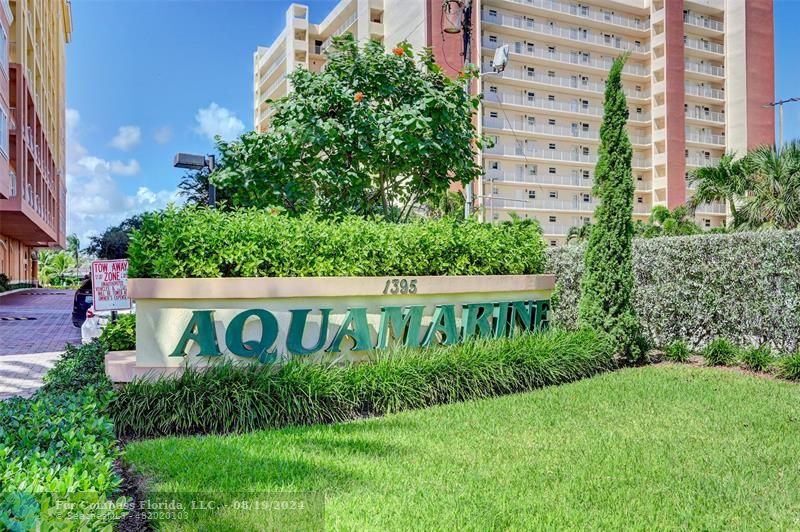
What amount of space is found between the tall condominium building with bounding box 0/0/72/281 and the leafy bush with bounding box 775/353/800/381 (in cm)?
2128

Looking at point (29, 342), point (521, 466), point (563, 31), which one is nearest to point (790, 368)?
point (521, 466)

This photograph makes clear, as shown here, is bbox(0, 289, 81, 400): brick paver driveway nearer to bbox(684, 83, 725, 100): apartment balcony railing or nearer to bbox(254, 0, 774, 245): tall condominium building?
bbox(254, 0, 774, 245): tall condominium building

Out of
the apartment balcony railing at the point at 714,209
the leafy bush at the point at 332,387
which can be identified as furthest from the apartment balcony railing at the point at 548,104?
the leafy bush at the point at 332,387

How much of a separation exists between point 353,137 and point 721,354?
700cm

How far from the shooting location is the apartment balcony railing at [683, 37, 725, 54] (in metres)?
52.8

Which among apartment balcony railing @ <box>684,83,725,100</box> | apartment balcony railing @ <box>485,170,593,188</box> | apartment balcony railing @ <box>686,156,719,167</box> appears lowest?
apartment balcony railing @ <box>485,170,593,188</box>

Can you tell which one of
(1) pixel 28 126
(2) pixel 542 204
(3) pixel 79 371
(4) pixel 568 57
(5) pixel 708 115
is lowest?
(3) pixel 79 371

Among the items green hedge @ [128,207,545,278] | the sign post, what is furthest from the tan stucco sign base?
the sign post

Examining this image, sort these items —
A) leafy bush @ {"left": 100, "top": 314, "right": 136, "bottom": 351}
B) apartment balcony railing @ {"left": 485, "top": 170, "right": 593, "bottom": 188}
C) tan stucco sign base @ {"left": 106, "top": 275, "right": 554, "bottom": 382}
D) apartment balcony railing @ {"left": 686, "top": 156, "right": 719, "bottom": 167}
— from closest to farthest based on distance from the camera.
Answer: tan stucco sign base @ {"left": 106, "top": 275, "right": 554, "bottom": 382} < leafy bush @ {"left": 100, "top": 314, "right": 136, "bottom": 351} < apartment balcony railing @ {"left": 485, "top": 170, "right": 593, "bottom": 188} < apartment balcony railing @ {"left": 686, "top": 156, "right": 719, "bottom": 167}

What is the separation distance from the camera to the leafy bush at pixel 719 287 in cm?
920

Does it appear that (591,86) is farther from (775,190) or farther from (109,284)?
(109,284)

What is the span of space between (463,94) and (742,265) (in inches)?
219

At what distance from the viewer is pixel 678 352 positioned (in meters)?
10.0

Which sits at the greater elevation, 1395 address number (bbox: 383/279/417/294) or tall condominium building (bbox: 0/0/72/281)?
tall condominium building (bbox: 0/0/72/281)
